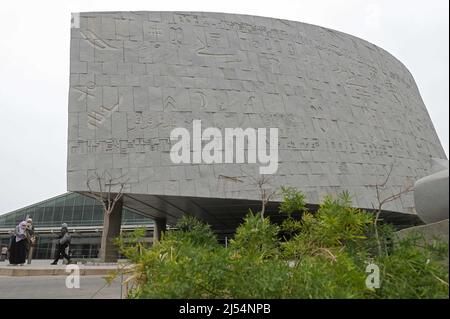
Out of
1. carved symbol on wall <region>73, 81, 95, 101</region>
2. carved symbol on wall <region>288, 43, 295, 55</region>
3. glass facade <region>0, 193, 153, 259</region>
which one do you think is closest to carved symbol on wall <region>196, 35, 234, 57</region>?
carved symbol on wall <region>288, 43, 295, 55</region>

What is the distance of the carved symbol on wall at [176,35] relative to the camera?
13.7 m

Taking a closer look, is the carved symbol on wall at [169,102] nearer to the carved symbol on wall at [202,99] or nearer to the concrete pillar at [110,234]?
the carved symbol on wall at [202,99]

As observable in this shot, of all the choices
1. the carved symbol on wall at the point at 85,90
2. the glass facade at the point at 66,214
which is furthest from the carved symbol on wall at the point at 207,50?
the glass facade at the point at 66,214

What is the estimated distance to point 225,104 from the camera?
13125 millimetres

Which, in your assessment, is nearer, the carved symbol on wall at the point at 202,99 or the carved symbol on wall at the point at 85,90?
the carved symbol on wall at the point at 85,90

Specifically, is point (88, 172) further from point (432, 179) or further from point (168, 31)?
point (432, 179)

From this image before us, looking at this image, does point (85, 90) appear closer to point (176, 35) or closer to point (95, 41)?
point (95, 41)

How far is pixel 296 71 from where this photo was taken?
48.2ft

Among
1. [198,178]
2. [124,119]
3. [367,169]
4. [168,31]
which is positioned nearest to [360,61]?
[367,169]

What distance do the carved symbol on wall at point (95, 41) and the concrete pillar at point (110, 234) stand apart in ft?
17.3

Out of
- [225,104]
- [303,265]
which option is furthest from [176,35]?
[303,265]

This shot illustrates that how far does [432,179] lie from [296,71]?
13091 millimetres

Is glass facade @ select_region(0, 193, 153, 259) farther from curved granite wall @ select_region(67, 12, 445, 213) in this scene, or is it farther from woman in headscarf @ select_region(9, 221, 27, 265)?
woman in headscarf @ select_region(9, 221, 27, 265)
